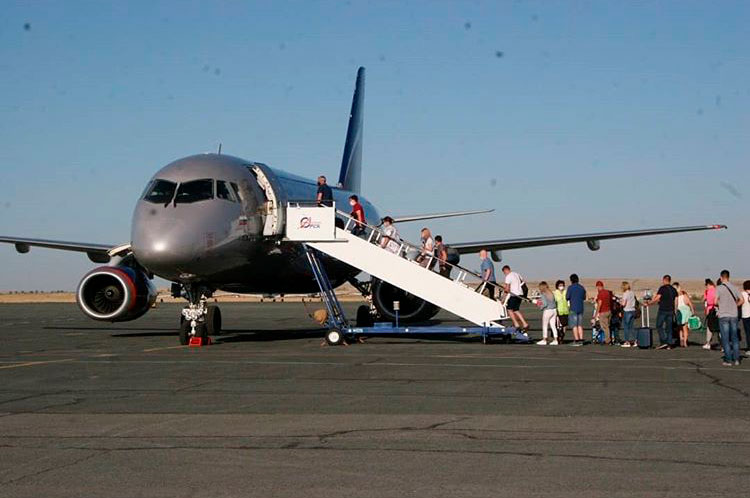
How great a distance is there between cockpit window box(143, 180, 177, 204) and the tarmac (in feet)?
17.0

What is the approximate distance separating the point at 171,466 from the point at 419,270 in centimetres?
1662

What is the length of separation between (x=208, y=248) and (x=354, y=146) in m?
19.9

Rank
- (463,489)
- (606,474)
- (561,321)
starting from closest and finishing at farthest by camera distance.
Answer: (463,489) < (606,474) < (561,321)

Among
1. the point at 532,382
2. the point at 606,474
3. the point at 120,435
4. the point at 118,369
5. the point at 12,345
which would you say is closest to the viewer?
the point at 606,474

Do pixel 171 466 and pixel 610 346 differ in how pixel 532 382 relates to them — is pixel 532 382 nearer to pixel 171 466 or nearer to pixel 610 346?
pixel 171 466

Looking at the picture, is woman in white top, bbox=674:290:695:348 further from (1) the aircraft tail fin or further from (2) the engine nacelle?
(1) the aircraft tail fin

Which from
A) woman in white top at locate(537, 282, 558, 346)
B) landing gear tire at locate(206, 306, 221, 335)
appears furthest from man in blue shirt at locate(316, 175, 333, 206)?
woman in white top at locate(537, 282, 558, 346)

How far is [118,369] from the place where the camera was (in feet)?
57.2

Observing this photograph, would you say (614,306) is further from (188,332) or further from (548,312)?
(188,332)

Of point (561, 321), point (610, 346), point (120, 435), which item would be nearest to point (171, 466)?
point (120, 435)

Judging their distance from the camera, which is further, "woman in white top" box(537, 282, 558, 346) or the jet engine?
the jet engine

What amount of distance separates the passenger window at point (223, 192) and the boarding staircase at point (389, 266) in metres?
1.69

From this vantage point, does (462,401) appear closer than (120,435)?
No

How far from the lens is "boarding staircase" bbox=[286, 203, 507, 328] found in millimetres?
24469
